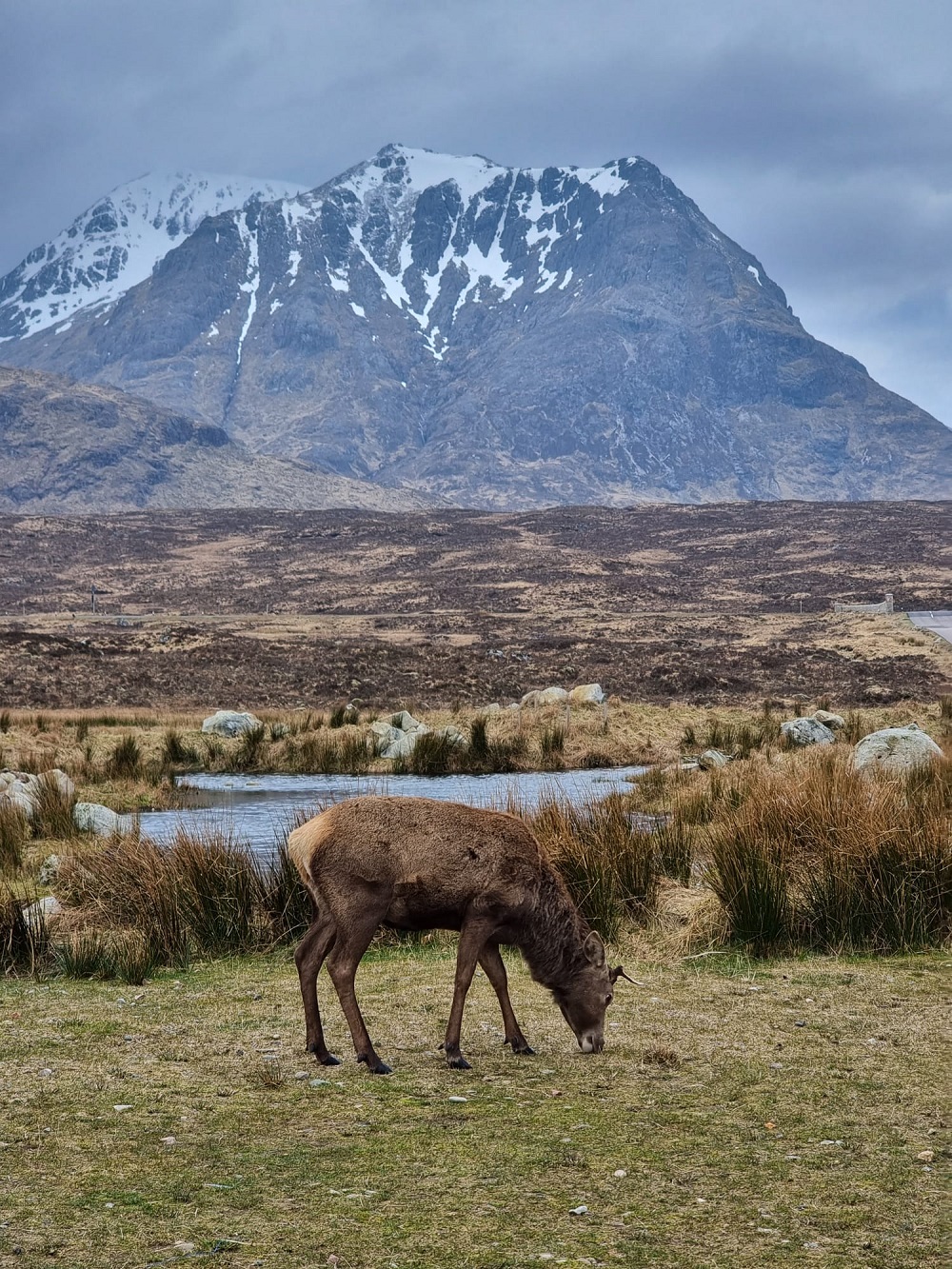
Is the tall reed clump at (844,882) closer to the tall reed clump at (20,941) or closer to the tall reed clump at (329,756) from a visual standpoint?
the tall reed clump at (20,941)

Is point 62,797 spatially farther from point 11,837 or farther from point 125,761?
point 125,761

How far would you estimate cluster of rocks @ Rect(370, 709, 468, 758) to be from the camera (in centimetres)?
2634

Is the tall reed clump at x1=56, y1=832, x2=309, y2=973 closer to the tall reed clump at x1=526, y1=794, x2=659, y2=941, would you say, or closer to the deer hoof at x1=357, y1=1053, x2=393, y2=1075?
the tall reed clump at x1=526, y1=794, x2=659, y2=941

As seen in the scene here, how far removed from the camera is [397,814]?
7512 millimetres

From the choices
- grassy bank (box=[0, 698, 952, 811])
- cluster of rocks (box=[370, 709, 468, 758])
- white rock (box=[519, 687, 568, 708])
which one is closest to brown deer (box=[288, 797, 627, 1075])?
grassy bank (box=[0, 698, 952, 811])

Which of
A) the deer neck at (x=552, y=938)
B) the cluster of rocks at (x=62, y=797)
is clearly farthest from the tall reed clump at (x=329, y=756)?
the deer neck at (x=552, y=938)

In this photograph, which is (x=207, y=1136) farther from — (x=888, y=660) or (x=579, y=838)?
(x=888, y=660)

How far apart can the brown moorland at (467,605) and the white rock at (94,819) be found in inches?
817

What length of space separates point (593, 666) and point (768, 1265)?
4351 centimetres

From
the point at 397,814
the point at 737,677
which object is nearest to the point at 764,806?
the point at 397,814

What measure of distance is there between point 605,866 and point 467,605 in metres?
71.0

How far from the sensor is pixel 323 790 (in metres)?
23.7

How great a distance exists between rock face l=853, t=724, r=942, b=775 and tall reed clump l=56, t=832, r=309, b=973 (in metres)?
9.80

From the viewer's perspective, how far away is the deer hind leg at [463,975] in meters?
7.39
